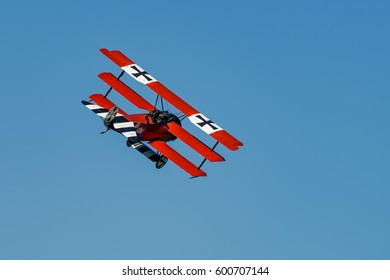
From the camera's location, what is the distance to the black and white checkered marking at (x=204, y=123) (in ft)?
156

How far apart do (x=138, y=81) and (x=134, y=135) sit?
350cm

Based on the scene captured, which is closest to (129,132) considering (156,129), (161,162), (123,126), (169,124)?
(123,126)

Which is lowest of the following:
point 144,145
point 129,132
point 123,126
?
point 144,145

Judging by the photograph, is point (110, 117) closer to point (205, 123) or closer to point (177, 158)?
point (177, 158)

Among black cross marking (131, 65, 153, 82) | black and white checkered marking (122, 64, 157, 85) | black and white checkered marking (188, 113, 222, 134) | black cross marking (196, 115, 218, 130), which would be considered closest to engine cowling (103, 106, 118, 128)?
black and white checkered marking (122, 64, 157, 85)

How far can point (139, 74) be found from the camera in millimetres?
50719

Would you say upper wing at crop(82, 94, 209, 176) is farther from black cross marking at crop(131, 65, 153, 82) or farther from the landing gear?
black cross marking at crop(131, 65, 153, 82)

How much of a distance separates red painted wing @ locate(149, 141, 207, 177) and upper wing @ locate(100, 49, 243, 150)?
1.79 metres

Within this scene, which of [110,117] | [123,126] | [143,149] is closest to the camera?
[143,149]

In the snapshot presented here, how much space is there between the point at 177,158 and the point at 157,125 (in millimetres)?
2625

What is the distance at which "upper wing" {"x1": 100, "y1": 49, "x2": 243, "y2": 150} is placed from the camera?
4694 centimetres
